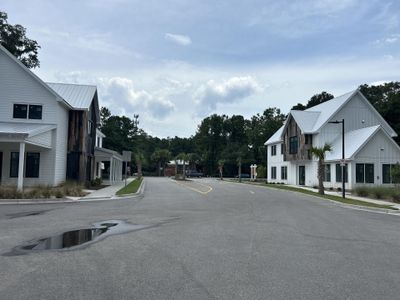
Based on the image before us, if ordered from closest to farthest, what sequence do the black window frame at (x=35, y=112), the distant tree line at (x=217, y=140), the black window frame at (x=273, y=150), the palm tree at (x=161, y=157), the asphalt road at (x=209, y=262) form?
the asphalt road at (x=209, y=262), the black window frame at (x=35, y=112), the black window frame at (x=273, y=150), the distant tree line at (x=217, y=140), the palm tree at (x=161, y=157)

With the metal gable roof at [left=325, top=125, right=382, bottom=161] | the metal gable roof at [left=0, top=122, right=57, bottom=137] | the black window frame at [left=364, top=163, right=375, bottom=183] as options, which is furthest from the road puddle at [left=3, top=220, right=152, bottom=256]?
the black window frame at [left=364, top=163, right=375, bottom=183]

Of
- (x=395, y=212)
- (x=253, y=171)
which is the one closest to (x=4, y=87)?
(x=395, y=212)

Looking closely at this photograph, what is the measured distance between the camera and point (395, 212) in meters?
20.0

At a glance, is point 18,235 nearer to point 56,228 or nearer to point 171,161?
point 56,228

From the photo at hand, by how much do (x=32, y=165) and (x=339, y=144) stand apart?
28.7m

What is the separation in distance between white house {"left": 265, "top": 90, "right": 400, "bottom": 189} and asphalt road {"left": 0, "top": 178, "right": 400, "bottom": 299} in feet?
77.0

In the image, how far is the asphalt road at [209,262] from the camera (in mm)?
6090

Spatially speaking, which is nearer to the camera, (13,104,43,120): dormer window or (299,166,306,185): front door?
(13,104,43,120): dormer window

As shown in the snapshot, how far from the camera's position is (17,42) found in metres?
44.2

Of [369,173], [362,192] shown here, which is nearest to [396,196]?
[362,192]

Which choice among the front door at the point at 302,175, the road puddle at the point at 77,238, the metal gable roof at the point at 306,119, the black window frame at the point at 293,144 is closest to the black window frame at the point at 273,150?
the black window frame at the point at 293,144

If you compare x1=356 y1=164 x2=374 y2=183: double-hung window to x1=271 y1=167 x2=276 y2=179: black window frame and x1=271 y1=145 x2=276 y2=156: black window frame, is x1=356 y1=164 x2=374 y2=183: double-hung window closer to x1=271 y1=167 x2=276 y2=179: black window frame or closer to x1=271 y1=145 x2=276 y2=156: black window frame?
x1=271 y1=167 x2=276 y2=179: black window frame

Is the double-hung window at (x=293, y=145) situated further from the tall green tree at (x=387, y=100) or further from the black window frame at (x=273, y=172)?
the tall green tree at (x=387, y=100)

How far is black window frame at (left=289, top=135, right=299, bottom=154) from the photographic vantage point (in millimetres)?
46287
